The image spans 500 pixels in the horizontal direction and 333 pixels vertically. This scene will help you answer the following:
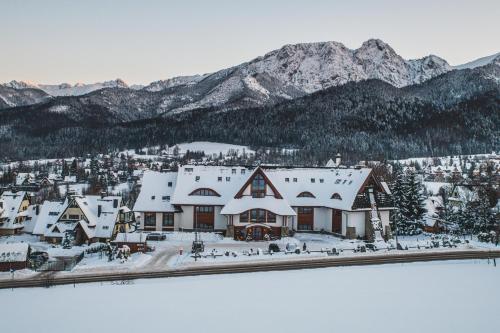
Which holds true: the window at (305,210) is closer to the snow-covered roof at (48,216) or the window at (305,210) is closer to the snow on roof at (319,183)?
the snow on roof at (319,183)

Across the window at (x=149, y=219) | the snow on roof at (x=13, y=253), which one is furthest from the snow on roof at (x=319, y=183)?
the snow on roof at (x=13, y=253)

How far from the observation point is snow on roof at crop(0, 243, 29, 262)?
40.9 meters

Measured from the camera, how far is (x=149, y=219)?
183ft

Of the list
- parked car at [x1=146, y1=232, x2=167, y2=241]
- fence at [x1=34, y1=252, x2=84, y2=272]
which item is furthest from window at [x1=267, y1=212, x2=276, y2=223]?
fence at [x1=34, y1=252, x2=84, y2=272]

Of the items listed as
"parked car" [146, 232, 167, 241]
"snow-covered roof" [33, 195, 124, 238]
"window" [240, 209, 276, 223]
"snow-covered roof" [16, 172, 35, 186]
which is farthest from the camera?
"snow-covered roof" [16, 172, 35, 186]

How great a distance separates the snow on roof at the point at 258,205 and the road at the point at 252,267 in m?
10.4

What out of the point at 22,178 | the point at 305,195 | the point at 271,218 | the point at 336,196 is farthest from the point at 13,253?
the point at 22,178

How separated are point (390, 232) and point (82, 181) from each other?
13603 centimetres

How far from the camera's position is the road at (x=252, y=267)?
117ft

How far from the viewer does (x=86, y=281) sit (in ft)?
117

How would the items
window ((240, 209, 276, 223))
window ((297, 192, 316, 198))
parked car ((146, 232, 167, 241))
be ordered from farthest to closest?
window ((297, 192, 316, 198)) → window ((240, 209, 276, 223)) → parked car ((146, 232, 167, 241))

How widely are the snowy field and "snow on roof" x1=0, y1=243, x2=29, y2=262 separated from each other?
8.24m

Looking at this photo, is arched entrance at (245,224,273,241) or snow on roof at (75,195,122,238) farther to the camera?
snow on roof at (75,195,122,238)

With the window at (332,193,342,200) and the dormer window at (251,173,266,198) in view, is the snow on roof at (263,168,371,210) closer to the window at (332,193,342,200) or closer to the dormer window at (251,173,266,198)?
the window at (332,193,342,200)
